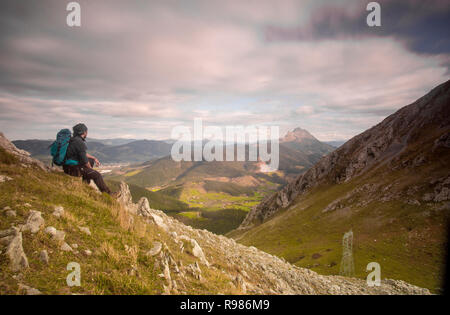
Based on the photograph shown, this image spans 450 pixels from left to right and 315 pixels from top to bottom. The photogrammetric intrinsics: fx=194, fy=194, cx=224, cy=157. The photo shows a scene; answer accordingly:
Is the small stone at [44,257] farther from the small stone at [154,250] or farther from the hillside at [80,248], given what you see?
the small stone at [154,250]

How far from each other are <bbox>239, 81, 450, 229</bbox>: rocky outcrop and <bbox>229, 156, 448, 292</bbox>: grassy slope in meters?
13.0

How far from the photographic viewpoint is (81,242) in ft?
25.4

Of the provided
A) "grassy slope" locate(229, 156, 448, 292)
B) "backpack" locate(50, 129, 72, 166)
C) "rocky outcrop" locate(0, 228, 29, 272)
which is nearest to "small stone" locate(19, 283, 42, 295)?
"rocky outcrop" locate(0, 228, 29, 272)

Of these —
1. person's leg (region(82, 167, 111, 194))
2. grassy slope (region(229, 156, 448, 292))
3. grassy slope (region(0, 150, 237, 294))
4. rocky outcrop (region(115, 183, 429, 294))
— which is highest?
person's leg (region(82, 167, 111, 194))

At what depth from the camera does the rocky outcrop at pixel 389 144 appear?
280ft

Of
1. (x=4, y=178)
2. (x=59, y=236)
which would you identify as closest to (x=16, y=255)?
(x=59, y=236)

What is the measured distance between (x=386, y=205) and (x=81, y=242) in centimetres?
7879

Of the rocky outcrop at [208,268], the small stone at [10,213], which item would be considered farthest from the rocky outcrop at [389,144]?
the small stone at [10,213]

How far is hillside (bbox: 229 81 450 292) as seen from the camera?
42156 mm

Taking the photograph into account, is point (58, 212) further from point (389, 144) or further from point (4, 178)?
point (389, 144)

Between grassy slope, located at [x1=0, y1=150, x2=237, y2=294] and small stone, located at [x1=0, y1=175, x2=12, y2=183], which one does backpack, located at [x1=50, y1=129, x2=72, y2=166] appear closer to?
grassy slope, located at [x1=0, y1=150, x2=237, y2=294]

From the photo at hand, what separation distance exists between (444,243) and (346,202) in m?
41.1

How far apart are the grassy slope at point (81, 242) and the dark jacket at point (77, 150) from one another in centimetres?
147
